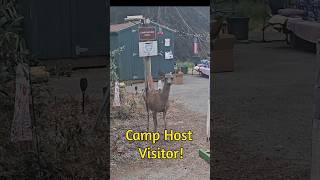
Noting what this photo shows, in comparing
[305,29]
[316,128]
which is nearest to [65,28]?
[305,29]

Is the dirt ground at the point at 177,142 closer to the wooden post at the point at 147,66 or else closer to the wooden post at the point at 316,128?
the wooden post at the point at 147,66

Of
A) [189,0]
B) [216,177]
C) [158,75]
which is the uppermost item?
[189,0]

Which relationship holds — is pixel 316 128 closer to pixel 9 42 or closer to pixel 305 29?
pixel 9 42

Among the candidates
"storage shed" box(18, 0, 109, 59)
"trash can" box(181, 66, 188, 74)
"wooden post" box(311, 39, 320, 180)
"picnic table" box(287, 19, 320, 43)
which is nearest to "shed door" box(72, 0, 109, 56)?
"storage shed" box(18, 0, 109, 59)

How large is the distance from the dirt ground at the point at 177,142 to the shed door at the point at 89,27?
690 cm

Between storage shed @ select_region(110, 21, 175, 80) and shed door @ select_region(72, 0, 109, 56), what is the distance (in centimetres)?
706

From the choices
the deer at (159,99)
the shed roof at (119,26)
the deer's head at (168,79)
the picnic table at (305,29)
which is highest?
the picnic table at (305,29)

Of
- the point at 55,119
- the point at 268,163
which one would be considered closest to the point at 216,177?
the point at 268,163

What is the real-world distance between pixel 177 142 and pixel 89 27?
7318 mm

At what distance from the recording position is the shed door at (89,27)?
10.6 meters

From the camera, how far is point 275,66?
11422mm

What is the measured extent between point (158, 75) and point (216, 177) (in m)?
1.50

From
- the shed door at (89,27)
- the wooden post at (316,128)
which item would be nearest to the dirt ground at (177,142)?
the wooden post at (316,128)

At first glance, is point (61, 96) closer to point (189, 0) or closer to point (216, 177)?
point (216, 177)
